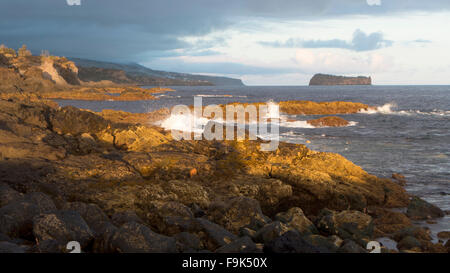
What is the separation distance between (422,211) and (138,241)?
31.0 feet

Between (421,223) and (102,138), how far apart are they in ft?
39.4

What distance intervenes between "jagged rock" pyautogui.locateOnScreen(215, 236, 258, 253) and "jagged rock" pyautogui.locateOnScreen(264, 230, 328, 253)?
0.76ft

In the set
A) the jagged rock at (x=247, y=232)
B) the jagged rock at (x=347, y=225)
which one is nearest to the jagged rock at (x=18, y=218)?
the jagged rock at (x=247, y=232)

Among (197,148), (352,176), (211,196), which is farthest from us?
(197,148)

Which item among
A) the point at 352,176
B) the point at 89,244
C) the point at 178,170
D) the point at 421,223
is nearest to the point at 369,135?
the point at 352,176

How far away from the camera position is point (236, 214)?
8.91 m

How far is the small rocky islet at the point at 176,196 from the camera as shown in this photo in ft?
22.2

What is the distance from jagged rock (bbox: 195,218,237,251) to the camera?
724 centimetres

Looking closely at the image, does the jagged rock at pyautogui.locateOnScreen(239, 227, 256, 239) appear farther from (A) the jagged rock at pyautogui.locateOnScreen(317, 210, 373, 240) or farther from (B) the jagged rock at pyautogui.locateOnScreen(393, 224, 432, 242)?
(B) the jagged rock at pyautogui.locateOnScreen(393, 224, 432, 242)

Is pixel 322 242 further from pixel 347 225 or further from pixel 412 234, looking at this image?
pixel 412 234

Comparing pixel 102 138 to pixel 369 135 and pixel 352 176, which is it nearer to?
pixel 352 176

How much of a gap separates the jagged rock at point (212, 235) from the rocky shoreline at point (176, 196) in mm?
20

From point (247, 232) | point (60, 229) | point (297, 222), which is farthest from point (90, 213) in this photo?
point (297, 222)

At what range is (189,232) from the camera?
7.64m
